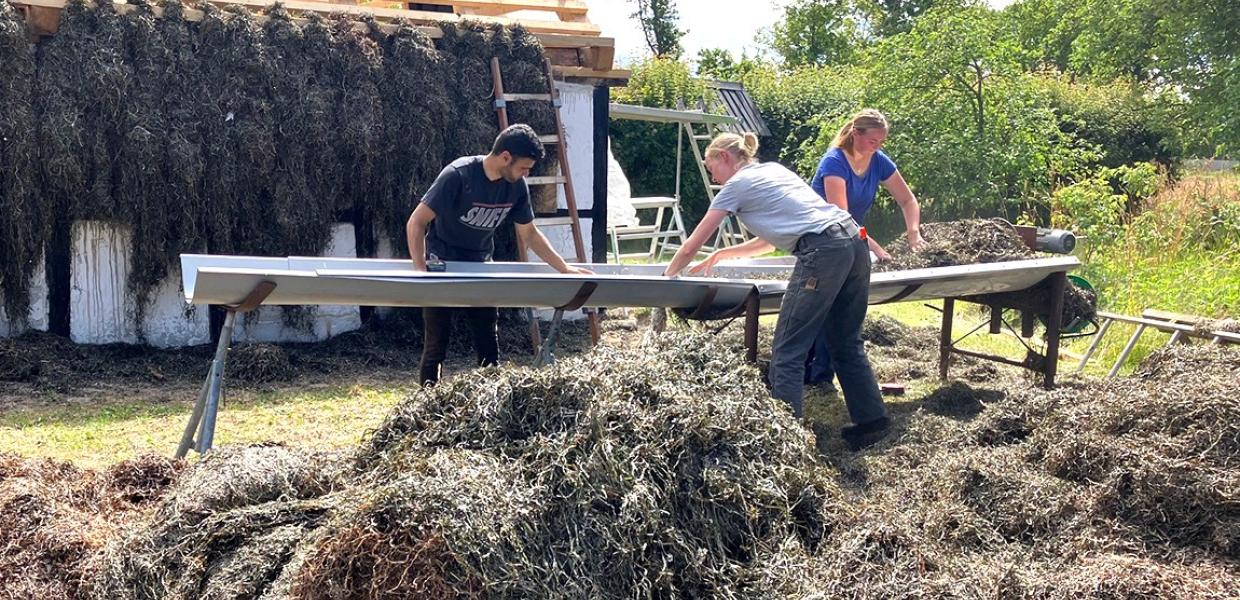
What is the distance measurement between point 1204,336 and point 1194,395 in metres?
2.37

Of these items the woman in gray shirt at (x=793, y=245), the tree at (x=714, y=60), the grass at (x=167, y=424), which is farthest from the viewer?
the tree at (x=714, y=60)

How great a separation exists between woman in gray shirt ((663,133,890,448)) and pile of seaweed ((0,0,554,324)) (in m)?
3.59

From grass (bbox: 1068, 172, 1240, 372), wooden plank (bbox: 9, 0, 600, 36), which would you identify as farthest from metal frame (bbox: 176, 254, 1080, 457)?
wooden plank (bbox: 9, 0, 600, 36)

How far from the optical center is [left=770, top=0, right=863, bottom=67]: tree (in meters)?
37.8

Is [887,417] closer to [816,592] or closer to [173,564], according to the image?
[816,592]

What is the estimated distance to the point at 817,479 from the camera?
12.3 feet

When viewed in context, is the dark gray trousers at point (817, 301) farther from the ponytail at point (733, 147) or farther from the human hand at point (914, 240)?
the human hand at point (914, 240)

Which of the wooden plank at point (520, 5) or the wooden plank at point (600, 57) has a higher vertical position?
the wooden plank at point (520, 5)

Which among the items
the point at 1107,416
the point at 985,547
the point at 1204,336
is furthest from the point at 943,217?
the point at 985,547

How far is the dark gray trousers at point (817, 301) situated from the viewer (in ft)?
16.4

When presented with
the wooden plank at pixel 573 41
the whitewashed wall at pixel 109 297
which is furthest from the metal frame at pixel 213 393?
the wooden plank at pixel 573 41

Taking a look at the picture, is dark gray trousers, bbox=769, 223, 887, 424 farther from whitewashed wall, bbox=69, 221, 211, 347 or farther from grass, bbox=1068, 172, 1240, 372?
whitewashed wall, bbox=69, 221, 211, 347

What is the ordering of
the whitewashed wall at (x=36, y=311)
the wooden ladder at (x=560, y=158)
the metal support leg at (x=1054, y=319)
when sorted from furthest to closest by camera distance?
the wooden ladder at (x=560, y=158) < the whitewashed wall at (x=36, y=311) < the metal support leg at (x=1054, y=319)

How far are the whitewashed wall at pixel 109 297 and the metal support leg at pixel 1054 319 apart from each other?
5773mm
